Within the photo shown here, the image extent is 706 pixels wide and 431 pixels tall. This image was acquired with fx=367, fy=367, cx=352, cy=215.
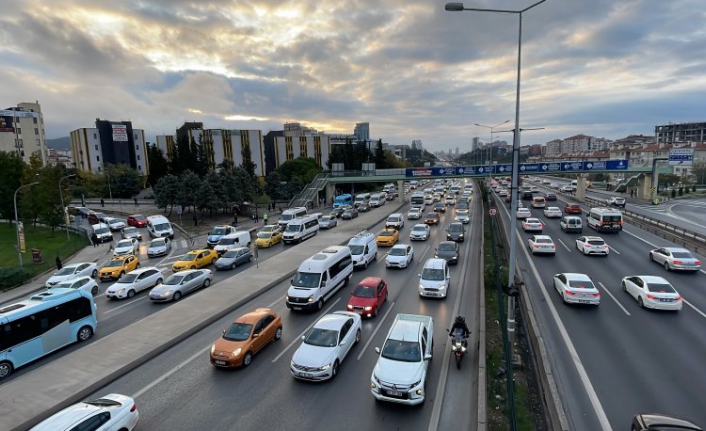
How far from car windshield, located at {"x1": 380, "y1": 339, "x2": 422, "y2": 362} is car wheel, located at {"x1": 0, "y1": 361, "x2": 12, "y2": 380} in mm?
13404

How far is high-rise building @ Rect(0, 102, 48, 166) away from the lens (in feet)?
273

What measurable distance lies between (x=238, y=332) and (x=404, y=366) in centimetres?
628

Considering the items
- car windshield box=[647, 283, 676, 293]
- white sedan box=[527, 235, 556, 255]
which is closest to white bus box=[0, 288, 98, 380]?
car windshield box=[647, 283, 676, 293]

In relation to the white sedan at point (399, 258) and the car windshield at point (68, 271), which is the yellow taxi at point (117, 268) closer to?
the car windshield at point (68, 271)

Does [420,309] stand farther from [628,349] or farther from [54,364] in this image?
[54,364]

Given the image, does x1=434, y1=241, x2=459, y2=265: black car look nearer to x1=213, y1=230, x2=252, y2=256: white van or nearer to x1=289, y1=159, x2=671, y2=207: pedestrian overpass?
x1=213, y1=230, x2=252, y2=256: white van

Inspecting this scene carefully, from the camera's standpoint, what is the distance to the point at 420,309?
17391 millimetres

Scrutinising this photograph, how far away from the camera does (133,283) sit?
21625 mm

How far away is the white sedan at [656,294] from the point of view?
16.0 metres

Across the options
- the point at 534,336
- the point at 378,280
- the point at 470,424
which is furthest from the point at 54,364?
the point at 534,336

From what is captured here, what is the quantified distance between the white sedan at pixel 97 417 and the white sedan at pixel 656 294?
789 inches

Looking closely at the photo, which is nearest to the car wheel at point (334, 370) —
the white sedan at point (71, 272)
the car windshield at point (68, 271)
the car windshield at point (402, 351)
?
the car windshield at point (402, 351)

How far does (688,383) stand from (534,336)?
13.8ft

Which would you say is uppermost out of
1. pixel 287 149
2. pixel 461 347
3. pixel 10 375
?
pixel 287 149
